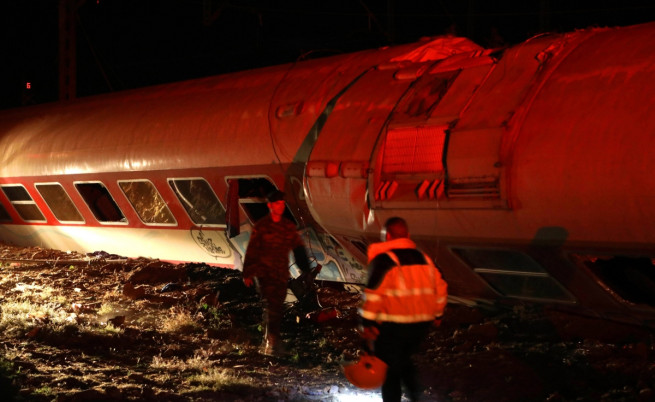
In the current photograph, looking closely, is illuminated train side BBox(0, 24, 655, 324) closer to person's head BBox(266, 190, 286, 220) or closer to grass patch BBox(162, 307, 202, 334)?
person's head BBox(266, 190, 286, 220)

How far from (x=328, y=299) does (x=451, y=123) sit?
3430 millimetres

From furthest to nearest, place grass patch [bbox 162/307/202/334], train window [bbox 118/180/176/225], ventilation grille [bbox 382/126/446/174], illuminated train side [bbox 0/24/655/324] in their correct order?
train window [bbox 118/180/176/225], grass patch [bbox 162/307/202/334], ventilation grille [bbox 382/126/446/174], illuminated train side [bbox 0/24/655/324]

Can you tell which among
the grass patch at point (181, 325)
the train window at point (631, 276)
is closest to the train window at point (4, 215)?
the grass patch at point (181, 325)

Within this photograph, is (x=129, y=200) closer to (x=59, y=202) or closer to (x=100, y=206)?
(x=100, y=206)

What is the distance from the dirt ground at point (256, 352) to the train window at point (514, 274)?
0.56 meters

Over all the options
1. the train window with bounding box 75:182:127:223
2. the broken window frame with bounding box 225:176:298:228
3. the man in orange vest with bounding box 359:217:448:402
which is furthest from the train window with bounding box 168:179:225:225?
the man in orange vest with bounding box 359:217:448:402

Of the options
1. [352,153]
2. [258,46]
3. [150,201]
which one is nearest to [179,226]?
[150,201]

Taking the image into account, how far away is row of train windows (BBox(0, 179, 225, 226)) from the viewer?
30.8 ft

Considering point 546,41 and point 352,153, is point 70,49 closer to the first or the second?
point 352,153

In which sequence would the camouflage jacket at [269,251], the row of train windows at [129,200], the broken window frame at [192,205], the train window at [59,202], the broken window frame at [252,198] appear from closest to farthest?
the camouflage jacket at [269,251], the broken window frame at [252,198], the broken window frame at [192,205], the row of train windows at [129,200], the train window at [59,202]

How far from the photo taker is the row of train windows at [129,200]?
9391 mm

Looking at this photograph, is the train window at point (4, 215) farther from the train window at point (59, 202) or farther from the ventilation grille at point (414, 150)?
the ventilation grille at point (414, 150)

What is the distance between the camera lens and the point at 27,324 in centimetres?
729

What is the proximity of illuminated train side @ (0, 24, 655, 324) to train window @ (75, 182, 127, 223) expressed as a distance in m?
2.05
